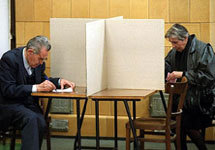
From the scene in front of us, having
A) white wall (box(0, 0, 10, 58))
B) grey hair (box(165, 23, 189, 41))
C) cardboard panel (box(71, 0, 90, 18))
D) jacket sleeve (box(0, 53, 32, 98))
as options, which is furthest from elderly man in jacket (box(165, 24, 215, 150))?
white wall (box(0, 0, 10, 58))

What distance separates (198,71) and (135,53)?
0.62 m

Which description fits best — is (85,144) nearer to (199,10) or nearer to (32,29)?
(32,29)

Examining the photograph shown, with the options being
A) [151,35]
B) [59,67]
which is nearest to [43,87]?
[59,67]

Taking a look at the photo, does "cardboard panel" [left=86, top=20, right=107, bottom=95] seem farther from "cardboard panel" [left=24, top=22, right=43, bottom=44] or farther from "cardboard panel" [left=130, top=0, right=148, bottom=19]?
"cardboard panel" [left=24, top=22, right=43, bottom=44]

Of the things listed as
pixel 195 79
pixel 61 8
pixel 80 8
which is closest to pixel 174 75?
pixel 195 79

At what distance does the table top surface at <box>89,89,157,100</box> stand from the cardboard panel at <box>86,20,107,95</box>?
8cm

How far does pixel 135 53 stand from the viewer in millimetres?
4445

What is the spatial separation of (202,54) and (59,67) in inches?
54.4

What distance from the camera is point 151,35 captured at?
438 centimetres

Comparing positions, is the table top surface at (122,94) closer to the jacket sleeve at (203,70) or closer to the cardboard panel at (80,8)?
the jacket sleeve at (203,70)

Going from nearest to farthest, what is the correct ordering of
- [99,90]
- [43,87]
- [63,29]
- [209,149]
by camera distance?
[43,87] < [99,90] < [63,29] < [209,149]

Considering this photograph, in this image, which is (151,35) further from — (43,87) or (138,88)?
(43,87)

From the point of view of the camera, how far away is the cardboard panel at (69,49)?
184 inches

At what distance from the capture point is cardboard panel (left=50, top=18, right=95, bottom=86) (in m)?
4.68
